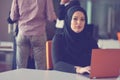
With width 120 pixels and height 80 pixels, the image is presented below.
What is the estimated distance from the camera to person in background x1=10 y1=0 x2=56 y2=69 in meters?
2.62

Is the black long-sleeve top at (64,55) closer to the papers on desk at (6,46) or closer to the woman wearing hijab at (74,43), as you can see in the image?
the woman wearing hijab at (74,43)

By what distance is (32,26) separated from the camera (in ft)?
8.63

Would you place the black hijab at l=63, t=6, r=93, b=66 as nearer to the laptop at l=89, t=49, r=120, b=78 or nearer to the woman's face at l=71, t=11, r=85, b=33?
the woman's face at l=71, t=11, r=85, b=33

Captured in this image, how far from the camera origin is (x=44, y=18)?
106 inches

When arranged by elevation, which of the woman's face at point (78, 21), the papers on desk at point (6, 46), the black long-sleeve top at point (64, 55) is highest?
the woman's face at point (78, 21)

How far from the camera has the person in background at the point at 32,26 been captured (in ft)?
8.59

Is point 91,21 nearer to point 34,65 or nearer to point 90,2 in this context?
point 90,2

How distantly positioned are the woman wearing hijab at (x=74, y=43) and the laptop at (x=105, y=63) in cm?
52

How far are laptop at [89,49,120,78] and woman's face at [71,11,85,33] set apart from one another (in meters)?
0.70

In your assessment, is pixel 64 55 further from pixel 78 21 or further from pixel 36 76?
pixel 36 76

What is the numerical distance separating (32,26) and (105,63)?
3.95 ft

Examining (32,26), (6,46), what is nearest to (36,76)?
(32,26)

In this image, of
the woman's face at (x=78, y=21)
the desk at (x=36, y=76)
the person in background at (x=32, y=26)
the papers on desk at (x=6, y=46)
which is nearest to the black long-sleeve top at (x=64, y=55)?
the woman's face at (x=78, y=21)

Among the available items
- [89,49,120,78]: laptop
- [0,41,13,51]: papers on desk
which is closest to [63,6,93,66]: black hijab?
[89,49,120,78]: laptop
